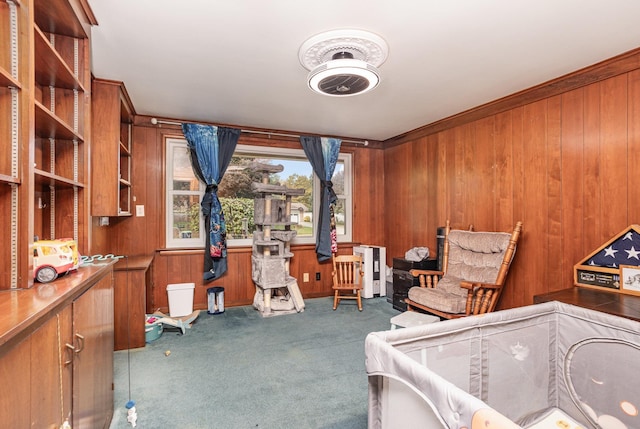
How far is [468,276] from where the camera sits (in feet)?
10.9

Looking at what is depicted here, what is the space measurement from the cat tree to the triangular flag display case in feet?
9.47

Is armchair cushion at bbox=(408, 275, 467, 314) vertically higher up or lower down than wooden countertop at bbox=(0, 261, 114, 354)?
lower down

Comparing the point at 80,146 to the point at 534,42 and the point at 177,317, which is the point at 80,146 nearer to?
the point at 177,317

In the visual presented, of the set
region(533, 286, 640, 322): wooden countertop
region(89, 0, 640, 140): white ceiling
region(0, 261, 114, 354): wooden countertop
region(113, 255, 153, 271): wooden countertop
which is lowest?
region(533, 286, 640, 322): wooden countertop

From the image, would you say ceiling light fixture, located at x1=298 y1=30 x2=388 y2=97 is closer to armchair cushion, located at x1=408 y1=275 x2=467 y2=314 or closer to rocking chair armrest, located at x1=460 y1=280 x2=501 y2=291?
rocking chair armrest, located at x1=460 y1=280 x2=501 y2=291

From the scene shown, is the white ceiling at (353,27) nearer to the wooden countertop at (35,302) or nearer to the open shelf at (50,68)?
the open shelf at (50,68)

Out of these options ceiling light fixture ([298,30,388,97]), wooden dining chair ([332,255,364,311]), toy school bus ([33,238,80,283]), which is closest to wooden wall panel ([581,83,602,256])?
ceiling light fixture ([298,30,388,97])

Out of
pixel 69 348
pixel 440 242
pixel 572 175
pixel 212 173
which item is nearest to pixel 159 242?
pixel 212 173

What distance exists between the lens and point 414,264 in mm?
3951

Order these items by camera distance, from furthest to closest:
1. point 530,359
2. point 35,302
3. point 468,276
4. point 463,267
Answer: point 463,267, point 468,276, point 530,359, point 35,302

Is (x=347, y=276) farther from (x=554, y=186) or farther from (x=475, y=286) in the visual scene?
A: (x=554, y=186)

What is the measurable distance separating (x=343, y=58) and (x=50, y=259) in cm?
204

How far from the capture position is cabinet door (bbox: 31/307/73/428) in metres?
0.96

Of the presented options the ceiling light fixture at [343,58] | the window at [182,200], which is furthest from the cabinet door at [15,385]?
the window at [182,200]
